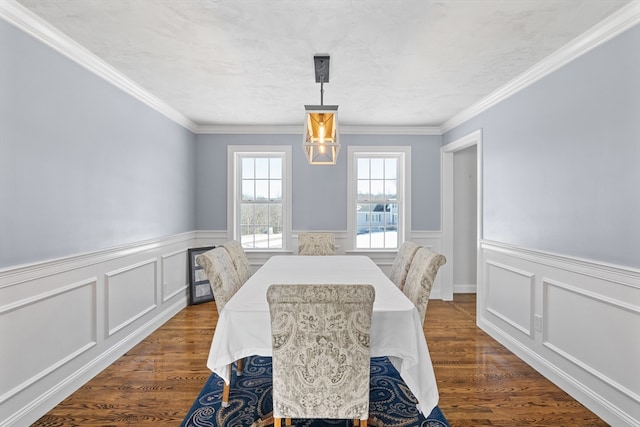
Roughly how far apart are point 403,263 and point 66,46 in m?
2.92

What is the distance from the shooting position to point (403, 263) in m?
2.70

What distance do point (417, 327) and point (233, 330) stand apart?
100 centimetres

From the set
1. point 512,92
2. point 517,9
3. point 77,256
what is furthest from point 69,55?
point 512,92

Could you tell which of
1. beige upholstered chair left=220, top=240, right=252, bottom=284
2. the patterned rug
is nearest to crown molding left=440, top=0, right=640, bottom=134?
the patterned rug

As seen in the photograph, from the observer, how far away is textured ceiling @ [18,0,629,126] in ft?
5.90

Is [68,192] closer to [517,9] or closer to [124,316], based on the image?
[124,316]

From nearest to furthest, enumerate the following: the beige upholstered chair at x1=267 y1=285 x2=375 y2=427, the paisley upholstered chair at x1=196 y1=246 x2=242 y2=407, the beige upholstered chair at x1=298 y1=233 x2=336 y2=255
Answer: the beige upholstered chair at x1=267 y1=285 x2=375 y2=427 → the paisley upholstered chair at x1=196 y1=246 x2=242 y2=407 → the beige upholstered chair at x1=298 y1=233 x2=336 y2=255

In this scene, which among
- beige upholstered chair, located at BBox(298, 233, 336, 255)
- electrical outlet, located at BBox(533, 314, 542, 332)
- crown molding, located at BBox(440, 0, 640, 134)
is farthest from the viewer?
beige upholstered chair, located at BBox(298, 233, 336, 255)

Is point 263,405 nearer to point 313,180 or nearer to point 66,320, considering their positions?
point 66,320

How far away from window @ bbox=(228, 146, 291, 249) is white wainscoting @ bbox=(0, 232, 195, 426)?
57.0 inches

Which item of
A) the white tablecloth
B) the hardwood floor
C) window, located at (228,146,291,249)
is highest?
window, located at (228,146,291,249)

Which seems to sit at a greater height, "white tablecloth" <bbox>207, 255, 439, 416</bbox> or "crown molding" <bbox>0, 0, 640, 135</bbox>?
"crown molding" <bbox>0, 0, 640, 135</bbox>

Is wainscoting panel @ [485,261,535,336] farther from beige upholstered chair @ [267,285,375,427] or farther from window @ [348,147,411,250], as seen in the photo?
beige upholstered chair @ [267,285,375,427]

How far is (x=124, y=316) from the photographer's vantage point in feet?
9.43
